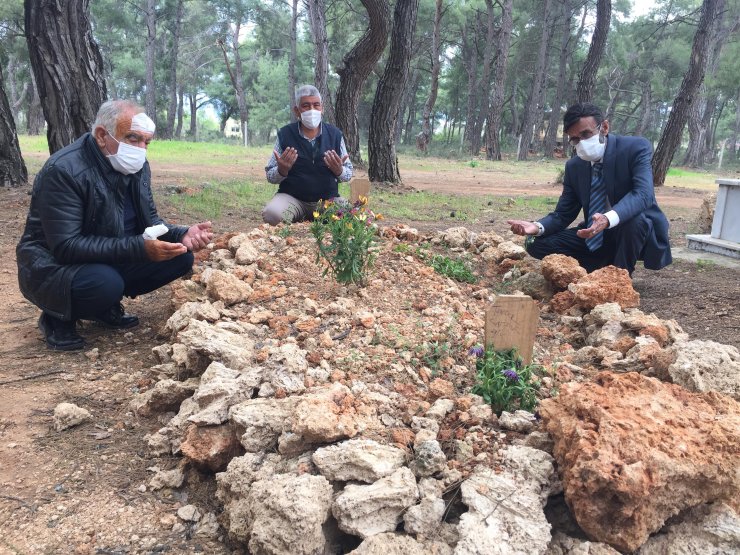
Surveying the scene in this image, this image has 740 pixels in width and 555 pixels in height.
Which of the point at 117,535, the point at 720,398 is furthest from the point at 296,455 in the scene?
the point at 720,398

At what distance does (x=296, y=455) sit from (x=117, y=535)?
0.59 metres

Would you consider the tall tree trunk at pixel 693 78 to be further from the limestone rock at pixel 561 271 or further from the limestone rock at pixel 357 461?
the limestone rock at pixel 357 461

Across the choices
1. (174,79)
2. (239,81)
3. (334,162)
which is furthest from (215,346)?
(239,81)

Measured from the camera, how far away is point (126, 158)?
304 cm

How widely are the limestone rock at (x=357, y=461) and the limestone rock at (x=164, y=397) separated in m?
0.82

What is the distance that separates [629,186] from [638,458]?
110 inches

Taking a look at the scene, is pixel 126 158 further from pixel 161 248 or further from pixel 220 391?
pixel 220 391

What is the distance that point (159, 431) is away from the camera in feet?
7.46

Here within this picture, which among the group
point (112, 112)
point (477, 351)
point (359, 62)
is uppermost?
point (359, 62)

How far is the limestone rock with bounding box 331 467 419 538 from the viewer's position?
65.2 inches

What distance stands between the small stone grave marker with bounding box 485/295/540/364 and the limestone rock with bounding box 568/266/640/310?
3.21 feet

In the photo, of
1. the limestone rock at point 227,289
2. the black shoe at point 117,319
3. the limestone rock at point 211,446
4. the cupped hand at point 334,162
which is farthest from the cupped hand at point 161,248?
the cupped hand at point 334,162

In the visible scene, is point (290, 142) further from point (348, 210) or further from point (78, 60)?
point (78, 60)

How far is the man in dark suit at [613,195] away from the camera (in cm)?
383
